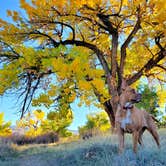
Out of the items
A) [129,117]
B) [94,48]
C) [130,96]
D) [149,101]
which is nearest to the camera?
[129,117]

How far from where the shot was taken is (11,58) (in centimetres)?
1641

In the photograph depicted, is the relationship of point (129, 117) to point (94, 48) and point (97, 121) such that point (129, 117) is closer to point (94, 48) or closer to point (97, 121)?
point (94, 48)

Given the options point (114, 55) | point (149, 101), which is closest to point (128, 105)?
point (114, 55)

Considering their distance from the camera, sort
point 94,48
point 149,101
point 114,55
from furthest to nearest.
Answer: point 149,101
point 94,48
point 114,55

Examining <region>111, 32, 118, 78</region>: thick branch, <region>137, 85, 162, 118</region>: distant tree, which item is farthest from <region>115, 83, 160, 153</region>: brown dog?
<region>137, 85, 162, 118</region>: distant tree

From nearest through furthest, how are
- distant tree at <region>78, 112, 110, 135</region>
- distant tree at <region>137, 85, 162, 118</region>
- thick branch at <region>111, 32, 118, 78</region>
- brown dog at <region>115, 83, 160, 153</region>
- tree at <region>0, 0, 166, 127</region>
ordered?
brown dog at <region>115, 83, 160, 153</region>
tree at <region>0, 0, 166, 127</region>
thick branch at <region>111, 32, 118, 78</region>
distant tree at <region>137, 85, 162, 118</region>
distant tree at <region>78, 112, 110, 135</region>

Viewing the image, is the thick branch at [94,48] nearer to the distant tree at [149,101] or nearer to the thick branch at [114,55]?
the thick branch at [114,55]

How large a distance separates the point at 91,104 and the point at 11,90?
3.47m

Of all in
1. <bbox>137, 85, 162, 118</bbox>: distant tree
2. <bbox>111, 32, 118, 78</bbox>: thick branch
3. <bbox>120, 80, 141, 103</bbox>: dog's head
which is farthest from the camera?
<bbox>137, 85, 162, 118</bbox>: distant tree

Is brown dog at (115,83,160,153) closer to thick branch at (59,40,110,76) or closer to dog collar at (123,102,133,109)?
dog collar at (123,102,133,109)

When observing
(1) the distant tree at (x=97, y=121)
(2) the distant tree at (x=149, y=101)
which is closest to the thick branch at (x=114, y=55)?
(2) the distant tree at (x=149, y=101)

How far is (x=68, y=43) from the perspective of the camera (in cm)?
1778

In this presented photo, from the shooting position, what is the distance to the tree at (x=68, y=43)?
14.2 metres

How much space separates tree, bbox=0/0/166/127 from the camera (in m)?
14.2
